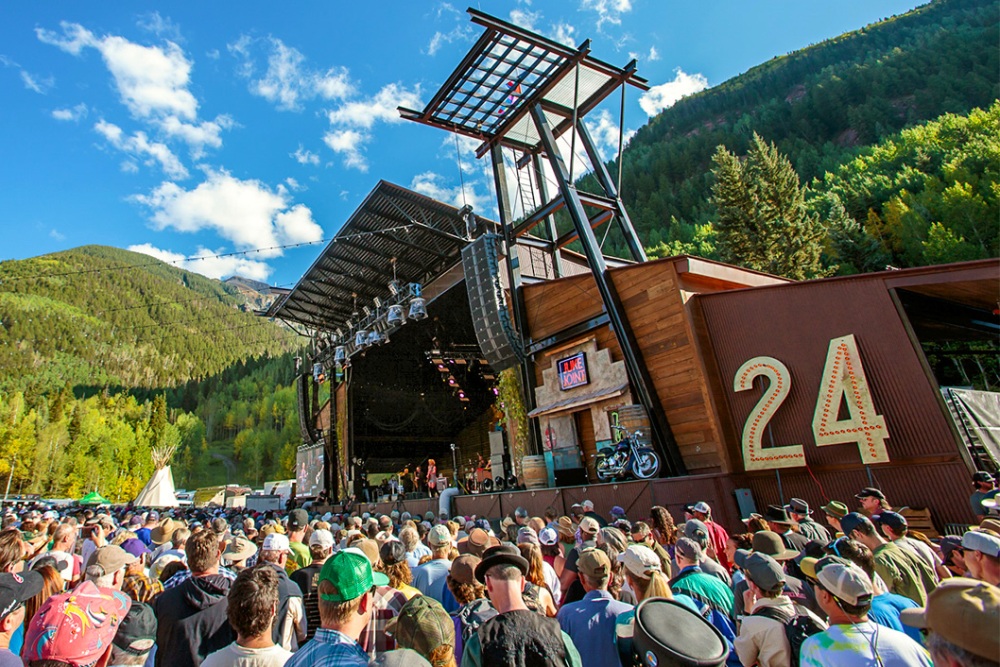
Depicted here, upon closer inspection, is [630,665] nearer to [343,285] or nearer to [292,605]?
[292,605]

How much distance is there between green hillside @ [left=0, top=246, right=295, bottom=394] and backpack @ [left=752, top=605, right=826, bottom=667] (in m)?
110

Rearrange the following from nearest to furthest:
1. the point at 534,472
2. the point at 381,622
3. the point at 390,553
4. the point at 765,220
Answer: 1. the point at 381,622
2. the point at 390,553
3. the point at 534,472
4. the point at 765,220

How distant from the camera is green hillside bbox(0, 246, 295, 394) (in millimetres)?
104875

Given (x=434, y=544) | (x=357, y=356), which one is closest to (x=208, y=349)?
(x=357, y=356)

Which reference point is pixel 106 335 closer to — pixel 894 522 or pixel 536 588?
pixel 536 588

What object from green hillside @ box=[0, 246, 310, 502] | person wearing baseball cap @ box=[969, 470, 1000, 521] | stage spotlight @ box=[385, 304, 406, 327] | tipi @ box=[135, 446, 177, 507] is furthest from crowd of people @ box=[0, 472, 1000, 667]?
green hillside @ box=[0, 246, 310, 502]

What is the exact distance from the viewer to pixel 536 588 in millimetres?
2965

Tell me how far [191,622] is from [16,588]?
2.95ft

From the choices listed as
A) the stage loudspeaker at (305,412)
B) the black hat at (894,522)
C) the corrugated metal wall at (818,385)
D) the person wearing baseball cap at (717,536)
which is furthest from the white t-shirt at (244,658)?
the stage loudspeaker at (305,412)

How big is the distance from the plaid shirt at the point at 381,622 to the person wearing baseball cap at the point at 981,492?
6369 millimetres

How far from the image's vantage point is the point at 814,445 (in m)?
9.78

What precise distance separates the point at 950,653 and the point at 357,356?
2437 cm

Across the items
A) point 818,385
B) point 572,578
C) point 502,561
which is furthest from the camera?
point 818,385

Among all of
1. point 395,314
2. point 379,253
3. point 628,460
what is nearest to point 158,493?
point 395,314
